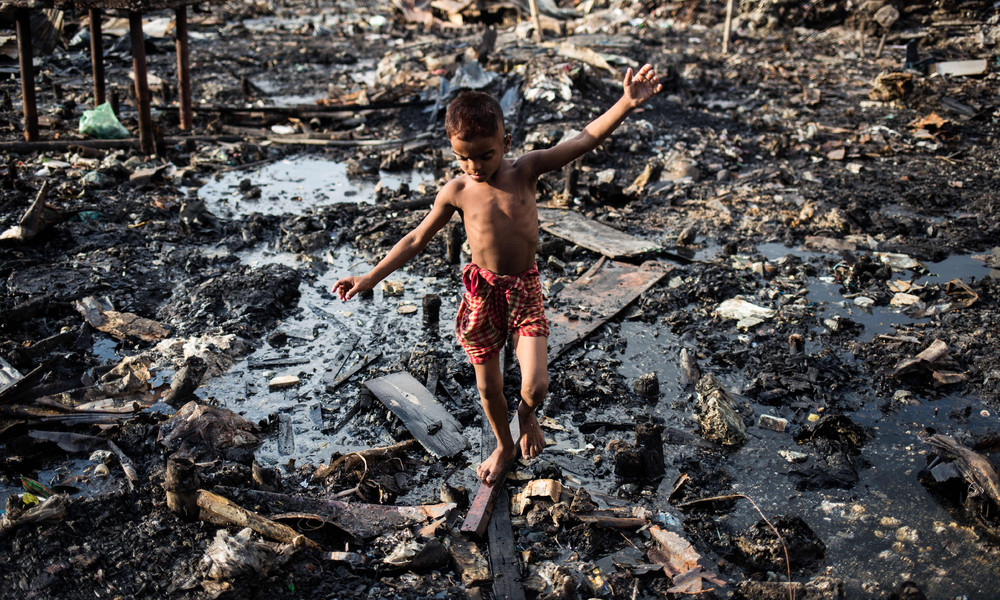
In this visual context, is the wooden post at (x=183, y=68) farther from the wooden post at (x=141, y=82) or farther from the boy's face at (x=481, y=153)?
the boy's face at (x=481, y=153)

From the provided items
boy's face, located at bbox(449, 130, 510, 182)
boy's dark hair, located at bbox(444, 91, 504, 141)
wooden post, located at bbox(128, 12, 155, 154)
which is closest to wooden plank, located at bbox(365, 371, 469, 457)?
boy's face, located at bbox(449, 130, 510, 182)

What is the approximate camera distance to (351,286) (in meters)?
3.21

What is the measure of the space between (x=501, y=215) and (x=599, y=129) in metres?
0.60

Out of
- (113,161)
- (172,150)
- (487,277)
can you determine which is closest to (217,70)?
(172,150)

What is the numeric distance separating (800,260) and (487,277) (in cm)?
381

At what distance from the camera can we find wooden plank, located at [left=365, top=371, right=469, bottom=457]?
12.1 ft

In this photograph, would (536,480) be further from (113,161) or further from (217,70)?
(217,70)

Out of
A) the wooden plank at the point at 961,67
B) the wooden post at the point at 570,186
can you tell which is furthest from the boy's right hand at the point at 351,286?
the wooden plank at the point at 961,67

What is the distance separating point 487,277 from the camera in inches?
126

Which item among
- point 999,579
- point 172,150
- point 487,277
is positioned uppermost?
point 487,277

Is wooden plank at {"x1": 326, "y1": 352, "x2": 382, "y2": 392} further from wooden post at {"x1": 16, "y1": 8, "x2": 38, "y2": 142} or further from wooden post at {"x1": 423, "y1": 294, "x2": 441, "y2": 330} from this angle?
wooden post at {"x1": 16, "y1": 8, "x2": 38, "y2": 142}

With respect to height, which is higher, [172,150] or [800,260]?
[800,260]

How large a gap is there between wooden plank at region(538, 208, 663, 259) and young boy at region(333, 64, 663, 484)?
2.84 meters

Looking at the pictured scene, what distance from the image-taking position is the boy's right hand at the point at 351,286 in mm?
3172
